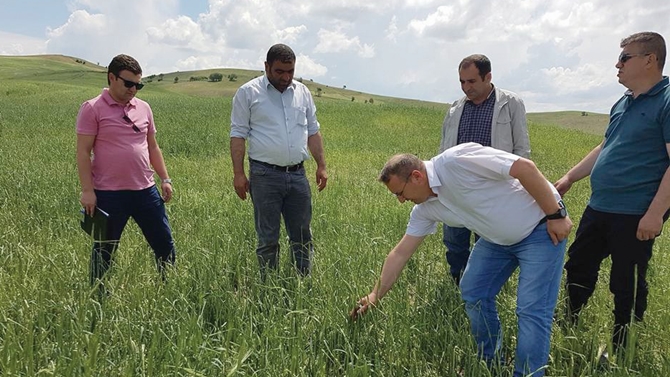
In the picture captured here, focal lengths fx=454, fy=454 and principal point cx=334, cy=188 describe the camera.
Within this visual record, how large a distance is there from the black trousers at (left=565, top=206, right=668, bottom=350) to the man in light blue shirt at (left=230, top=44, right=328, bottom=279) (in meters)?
1.88

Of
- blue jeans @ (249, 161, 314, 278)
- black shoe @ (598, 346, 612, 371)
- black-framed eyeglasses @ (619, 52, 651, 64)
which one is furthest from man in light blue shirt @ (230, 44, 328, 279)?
black-framed eyeglasses @ (619, 52, 651, 64)

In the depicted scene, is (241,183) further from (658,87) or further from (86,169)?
(658,87)

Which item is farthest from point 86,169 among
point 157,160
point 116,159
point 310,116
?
point 310,116

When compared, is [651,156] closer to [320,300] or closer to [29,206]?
[320,300]

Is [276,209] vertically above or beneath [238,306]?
above

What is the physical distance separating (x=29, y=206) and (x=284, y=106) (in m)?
3.89

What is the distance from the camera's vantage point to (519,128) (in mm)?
3496

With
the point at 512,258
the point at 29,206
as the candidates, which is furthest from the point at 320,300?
the point at 29,206

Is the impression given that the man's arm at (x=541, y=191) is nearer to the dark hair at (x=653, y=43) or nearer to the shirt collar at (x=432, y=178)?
the shirt collar at (x=432, y=178)

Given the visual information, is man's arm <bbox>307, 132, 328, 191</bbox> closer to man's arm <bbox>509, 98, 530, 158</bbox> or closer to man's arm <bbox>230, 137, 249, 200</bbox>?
man's arm <bbox>230, 137, 249, 200</bbox>

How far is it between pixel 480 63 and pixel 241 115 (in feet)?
6.07

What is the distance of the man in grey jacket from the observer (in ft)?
11.1

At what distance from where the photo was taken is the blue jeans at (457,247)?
11.6ft

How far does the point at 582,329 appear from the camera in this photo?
9.51 ft
